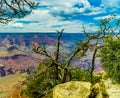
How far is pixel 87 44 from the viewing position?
3281cm

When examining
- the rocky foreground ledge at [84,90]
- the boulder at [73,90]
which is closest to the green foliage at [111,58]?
the rocky foreground ledge at [84,90]

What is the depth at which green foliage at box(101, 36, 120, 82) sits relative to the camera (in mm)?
20484

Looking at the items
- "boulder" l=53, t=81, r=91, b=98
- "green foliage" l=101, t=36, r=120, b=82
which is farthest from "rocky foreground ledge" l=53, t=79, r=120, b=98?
"green foliage" l=101, t=36, r=120, b=82

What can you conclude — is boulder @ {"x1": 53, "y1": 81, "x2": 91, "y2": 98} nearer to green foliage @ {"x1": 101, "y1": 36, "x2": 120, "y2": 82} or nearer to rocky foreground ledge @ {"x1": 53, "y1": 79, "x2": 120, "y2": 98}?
rocky foreground ledge @ {"x1": 53, "y1": 79, "x2": 120, "y2": 98}

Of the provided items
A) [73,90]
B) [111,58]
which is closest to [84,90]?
[73,90]

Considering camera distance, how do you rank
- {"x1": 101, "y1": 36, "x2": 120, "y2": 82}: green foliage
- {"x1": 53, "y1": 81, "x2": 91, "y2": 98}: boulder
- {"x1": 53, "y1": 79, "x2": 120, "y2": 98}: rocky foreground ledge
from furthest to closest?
{"x1": 53, "y1": 81, "x2": 91, "y2": 98}: boulder → {"x1": 101, "y1": 36, "x2": 120, "y2": 82}: green foliage → {"x1": 53, "y1": 79, "x2": 120, "y2": 98}: rocky foreground ledge

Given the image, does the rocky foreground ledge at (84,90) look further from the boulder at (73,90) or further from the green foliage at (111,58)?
the green foliage at (111,58)

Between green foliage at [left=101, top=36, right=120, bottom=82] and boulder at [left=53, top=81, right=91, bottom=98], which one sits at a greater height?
green foliage at [left=101, top=36, right=120, bottom=82]

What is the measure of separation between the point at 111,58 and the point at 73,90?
356 centimetres

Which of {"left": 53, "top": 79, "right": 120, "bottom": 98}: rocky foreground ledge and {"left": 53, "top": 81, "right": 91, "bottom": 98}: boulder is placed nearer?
{"left": 53, "top": 79, "right": 120, "bottom": 98}: rocky foreground ledge

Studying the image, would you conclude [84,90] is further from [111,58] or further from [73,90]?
[111,58]

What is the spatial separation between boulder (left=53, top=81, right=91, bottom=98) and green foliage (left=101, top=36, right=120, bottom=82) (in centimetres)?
199

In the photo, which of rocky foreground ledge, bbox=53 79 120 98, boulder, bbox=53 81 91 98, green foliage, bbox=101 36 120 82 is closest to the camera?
rocky foreground ledge, bbox=53 79 120 98

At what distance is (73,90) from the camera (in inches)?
873
